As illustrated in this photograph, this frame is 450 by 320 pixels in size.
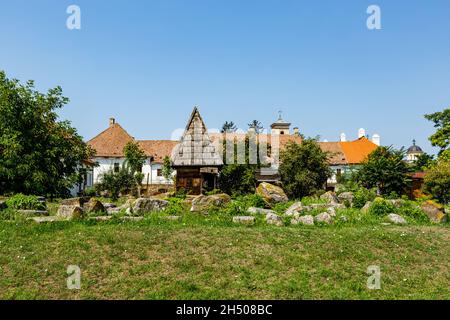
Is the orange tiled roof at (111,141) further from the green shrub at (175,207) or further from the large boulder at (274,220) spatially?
the large boulder at (274,220)

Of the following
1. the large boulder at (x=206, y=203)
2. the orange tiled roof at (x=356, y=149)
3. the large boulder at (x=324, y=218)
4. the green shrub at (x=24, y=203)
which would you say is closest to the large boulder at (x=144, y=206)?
the large boulder at (x=206, y=203)

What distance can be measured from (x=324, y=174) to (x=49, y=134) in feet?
55.3

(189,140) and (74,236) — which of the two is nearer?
(74,236)

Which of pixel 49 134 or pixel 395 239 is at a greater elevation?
pixel 49 134

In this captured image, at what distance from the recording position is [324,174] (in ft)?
80.8

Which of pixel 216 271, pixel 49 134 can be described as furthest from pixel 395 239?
pixel 49 134

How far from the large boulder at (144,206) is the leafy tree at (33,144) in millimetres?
5352

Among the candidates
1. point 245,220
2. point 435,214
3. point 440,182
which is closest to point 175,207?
point 245,220

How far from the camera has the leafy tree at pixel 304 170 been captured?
78.3ft

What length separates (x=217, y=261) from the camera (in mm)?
7691

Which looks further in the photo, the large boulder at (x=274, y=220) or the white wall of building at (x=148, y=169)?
the white wall of building at (x=148, y=169)

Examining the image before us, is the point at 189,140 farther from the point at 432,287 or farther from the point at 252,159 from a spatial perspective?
the point at 432,287

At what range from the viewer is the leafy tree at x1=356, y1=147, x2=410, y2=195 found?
27047 millimetres

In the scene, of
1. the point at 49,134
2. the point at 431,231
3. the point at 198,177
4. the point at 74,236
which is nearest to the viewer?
the point at 74,236
